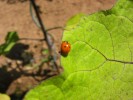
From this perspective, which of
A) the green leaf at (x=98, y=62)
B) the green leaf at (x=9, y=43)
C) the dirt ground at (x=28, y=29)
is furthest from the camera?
the dirt ground at (x=28, y=29)

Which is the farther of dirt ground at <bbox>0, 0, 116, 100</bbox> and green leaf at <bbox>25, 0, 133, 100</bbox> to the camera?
dirt ground at <bbox>0, 0, 116, 100</bbox>

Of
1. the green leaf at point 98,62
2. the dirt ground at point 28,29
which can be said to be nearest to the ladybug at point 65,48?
the green leaf at point 98,62

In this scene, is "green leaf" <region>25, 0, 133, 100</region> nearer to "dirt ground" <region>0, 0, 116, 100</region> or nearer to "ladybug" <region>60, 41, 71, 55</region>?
"ladybug" <region>60, 41, 71, 55</region>

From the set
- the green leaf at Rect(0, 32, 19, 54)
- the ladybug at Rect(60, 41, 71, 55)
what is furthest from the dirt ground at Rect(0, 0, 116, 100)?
the ladybug at Rect(60, 41, 71, 55)

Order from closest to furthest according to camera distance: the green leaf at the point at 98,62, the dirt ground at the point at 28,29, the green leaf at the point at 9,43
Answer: the green leaf at the point at 98,62, the green leaf at the point at 9,43, the dirt ground at the point at 28,29

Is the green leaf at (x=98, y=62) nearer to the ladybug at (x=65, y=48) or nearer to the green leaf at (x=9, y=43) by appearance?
the ladybug at (x=65, y=48)

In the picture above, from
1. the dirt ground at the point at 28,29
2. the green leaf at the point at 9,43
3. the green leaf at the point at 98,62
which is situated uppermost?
the green leaf at the point at 98,62

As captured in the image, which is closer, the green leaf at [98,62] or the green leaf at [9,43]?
the green leaf at [98,62]
